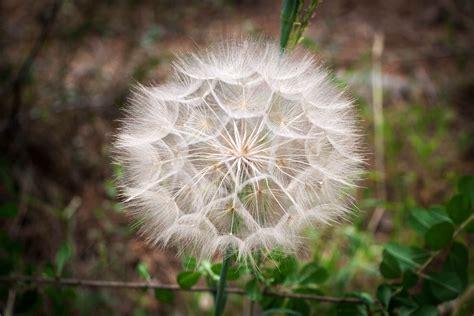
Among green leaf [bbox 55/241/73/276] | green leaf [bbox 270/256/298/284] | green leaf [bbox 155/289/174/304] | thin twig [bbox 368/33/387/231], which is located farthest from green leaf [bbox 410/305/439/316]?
thin twig [bbox 368/33/387/231]

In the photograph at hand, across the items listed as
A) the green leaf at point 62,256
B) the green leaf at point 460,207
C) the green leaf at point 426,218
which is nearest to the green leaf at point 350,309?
the green leaf at point 426,218

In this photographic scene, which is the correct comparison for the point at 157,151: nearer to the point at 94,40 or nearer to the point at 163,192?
the point at 163,192

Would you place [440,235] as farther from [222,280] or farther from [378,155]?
[378,155]

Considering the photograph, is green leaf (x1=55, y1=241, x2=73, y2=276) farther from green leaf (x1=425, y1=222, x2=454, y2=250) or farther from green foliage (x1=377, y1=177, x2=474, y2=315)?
green leaf (x1=425, y1=222, x2=454, y2=250)

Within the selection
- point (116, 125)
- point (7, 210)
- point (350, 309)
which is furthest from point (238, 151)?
point (116, 125)

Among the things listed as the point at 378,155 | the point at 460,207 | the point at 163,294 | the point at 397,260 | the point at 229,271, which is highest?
the point at 378,155
